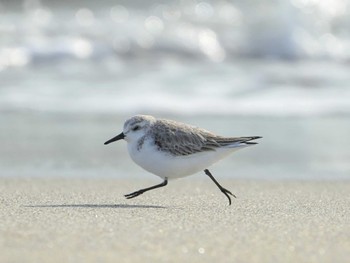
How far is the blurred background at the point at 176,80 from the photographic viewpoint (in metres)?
8.33

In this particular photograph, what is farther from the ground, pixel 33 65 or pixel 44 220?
pixel 33 65

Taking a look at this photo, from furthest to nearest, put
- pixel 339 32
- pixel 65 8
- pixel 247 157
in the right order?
1. pixel 65 8
2. pixel 339 32
3. pixel 247 157

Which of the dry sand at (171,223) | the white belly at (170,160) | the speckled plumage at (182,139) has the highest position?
the speckled plumage at (182,139)

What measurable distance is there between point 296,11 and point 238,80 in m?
5.38

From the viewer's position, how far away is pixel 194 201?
6.05 meters

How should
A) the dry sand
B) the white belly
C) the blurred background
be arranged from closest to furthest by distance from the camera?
the dry sand → the white belly → the blurred background

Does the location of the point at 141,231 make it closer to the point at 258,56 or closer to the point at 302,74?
the point at 302,74

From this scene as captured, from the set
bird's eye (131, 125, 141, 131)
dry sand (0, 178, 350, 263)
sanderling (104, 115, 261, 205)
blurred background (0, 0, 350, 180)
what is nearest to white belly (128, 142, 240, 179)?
sanderling (104, 115, 261, 205)

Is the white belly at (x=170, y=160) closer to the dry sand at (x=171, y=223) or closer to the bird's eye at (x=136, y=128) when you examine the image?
the bird's eye at (x=136, y=128)

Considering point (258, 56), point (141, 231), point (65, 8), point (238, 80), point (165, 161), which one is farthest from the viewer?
point (65, 8)

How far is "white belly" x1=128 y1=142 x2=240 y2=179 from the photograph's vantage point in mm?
5480

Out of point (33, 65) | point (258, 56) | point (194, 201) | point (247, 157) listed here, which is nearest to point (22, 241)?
point (194, 201)

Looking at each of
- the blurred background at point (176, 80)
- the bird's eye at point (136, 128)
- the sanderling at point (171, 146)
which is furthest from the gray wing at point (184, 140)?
the blurred background at point (176, 80)

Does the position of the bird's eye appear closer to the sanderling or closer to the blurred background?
the sanderling
